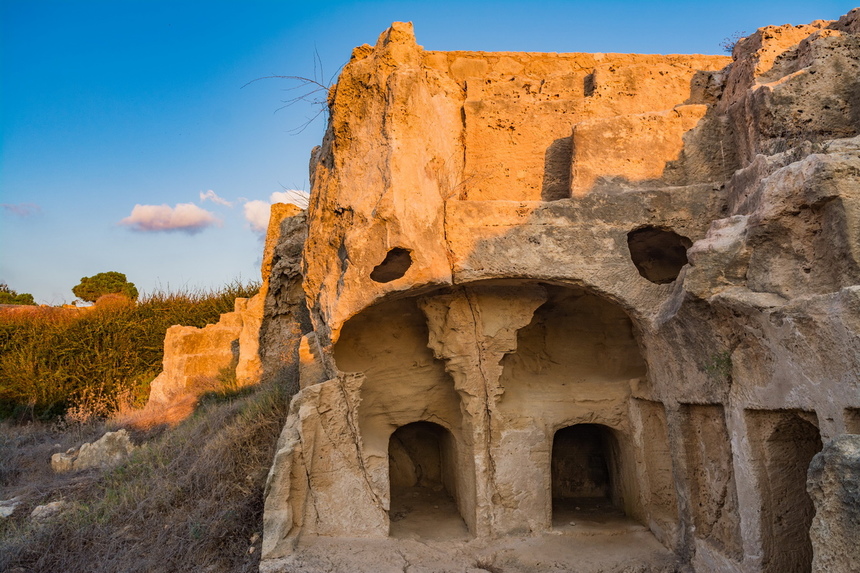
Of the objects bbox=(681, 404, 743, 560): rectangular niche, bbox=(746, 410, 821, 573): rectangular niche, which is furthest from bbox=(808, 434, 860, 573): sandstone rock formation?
bbox=(681, 404, 743, 560): rectangular niche

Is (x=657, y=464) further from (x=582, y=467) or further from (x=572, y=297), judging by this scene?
(x=572, y=297)

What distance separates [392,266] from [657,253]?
2.77 m

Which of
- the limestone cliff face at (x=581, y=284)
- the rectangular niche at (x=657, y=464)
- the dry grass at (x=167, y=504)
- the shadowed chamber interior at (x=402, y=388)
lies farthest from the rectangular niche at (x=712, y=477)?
the dry grass at (x=167, y=504)

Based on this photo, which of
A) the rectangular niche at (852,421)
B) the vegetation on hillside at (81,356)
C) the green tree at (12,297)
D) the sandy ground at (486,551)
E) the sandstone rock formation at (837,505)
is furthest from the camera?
the green tree at (12,297)

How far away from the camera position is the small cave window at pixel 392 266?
5871mm

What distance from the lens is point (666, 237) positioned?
609cm

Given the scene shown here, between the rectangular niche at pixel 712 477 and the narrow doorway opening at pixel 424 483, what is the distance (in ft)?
7.24

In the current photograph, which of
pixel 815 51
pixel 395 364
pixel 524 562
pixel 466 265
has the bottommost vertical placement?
pixel 524 562

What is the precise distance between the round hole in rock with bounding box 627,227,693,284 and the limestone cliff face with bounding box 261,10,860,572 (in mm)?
31

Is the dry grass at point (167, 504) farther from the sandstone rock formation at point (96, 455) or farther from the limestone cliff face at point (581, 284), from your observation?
the limestone cliff face at point (581, 284)

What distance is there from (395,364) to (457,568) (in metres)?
2.11

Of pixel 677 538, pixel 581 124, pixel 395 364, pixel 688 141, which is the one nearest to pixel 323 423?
pixel 395 364

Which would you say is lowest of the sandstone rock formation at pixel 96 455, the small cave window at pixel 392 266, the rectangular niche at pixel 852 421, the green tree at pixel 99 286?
the sandstone rock formation at pixel 96 455

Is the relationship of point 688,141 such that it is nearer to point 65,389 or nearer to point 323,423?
point 323,423
